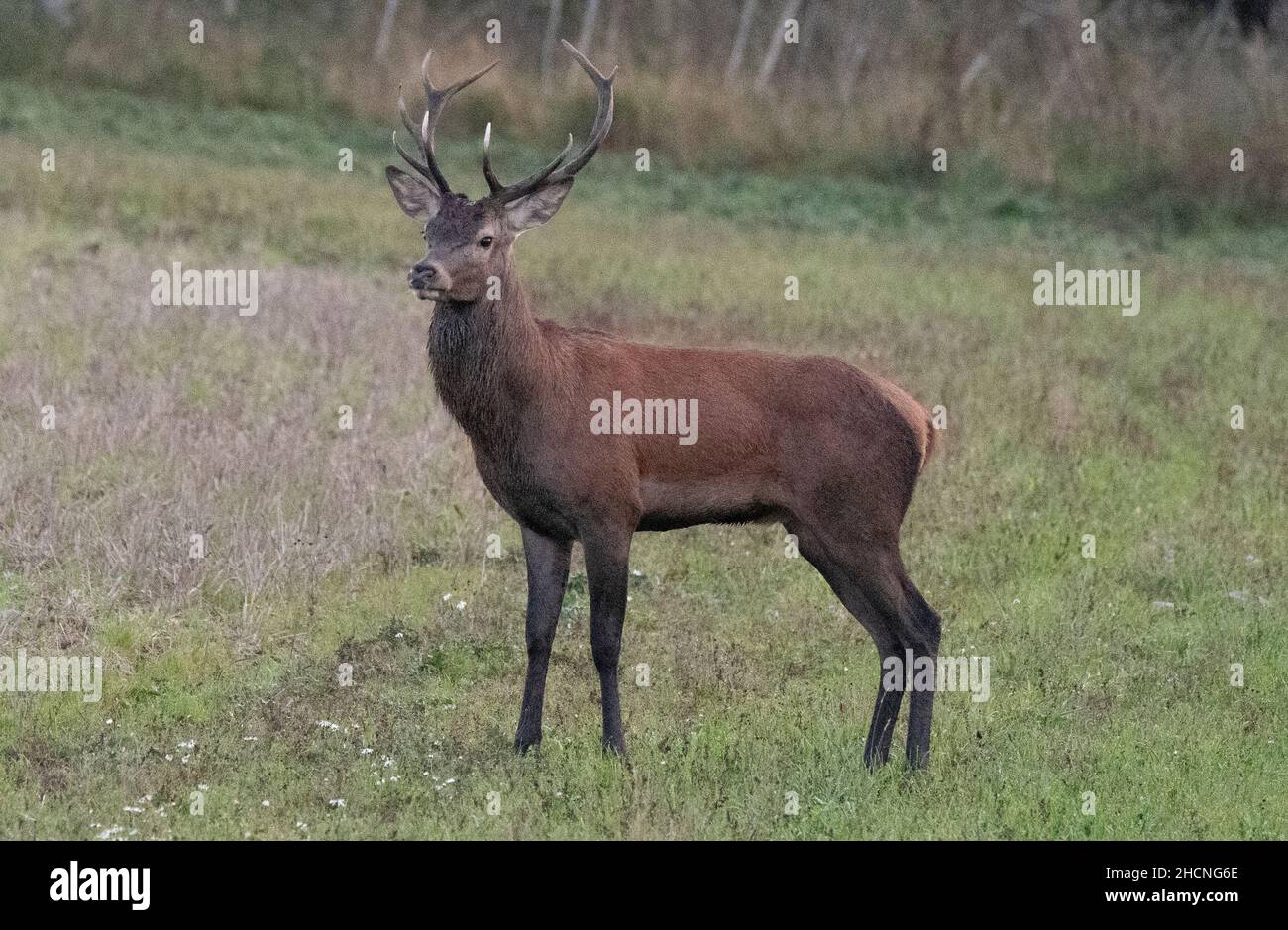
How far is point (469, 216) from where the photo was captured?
7.96 meters

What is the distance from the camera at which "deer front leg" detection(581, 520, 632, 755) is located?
799cm

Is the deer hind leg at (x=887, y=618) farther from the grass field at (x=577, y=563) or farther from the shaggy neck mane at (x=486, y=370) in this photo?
the shaggy neck mane at (x=486, y=370)

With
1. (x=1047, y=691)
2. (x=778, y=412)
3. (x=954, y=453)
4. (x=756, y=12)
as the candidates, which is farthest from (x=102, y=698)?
(x=756, y=12)

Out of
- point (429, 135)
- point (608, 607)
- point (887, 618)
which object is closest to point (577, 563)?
point (608, 607)

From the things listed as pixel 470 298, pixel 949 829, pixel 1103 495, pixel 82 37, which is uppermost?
pixel 82 37

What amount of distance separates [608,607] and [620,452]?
2.10 ft

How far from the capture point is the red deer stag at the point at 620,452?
7.99 metres

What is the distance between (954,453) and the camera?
1245 cm

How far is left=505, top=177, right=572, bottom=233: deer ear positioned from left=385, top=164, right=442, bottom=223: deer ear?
0.31 m

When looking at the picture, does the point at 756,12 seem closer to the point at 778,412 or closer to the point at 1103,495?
the point at 1103,495

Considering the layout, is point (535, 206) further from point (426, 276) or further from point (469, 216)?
point (426, 276)

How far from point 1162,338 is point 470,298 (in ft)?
29.4

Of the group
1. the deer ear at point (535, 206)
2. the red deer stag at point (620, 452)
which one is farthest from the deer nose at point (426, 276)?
the deer ear at point (535, 206)

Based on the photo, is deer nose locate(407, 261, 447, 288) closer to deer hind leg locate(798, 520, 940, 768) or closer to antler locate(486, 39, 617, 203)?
antler locate(486, 39, 617, 203)
